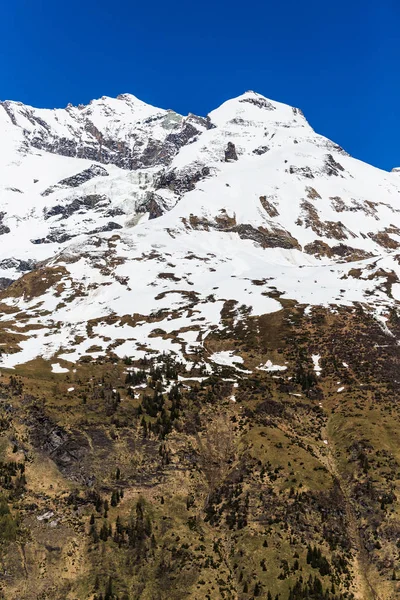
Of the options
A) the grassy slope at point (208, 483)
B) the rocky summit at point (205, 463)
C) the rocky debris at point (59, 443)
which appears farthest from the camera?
the rocky debris at point (59, 443)

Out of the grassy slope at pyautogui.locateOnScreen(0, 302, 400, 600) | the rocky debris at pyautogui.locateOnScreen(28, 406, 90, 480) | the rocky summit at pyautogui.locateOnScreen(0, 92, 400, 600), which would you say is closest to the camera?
the grassy slope at pyautogui.locateOnScreen(0, 302, 400, 600)

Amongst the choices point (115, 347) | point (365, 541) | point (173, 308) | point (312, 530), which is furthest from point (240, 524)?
point (173, 308)

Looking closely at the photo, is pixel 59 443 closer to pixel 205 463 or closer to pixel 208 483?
pixel 205 463

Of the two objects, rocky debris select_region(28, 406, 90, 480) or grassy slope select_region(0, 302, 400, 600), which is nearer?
grassy slope select_region(0, 302, 400, 600)

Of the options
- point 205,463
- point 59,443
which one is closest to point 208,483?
point 205,463

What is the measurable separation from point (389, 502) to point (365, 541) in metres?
8.46

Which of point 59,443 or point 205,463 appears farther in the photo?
point 205,463

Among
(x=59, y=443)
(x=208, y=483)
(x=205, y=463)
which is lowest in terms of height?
(x=208, y=483)

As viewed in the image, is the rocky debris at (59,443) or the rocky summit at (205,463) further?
the rocky debris at (59,443)

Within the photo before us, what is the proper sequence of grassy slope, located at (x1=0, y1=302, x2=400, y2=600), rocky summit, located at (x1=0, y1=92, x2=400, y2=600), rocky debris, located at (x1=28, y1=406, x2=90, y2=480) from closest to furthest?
grassy slope, located at (x1=0, y1=302, x2=400, y2=600) < rocky summit, located at (x1=0, y1=92, x2=400, y2=600) < rocky debris, located at (x1=28, y1=406, x2=90, y2=480)

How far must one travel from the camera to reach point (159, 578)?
233ft

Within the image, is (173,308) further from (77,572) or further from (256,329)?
(77,572)

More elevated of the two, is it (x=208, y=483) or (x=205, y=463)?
(x=205, y=463)

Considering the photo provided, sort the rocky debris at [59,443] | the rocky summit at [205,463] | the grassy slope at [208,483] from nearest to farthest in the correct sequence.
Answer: the grassy slope at [208,483] → the rocky summit at [205,463] → the rocky debris at [59,443]
